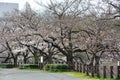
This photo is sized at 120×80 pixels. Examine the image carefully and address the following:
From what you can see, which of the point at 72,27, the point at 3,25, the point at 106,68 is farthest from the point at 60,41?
the point at 3,25

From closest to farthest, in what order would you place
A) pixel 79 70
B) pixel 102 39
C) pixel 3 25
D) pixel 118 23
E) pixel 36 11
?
pixel 118 23 → pixel 102 39 → pixel 79 70 → pixel 36 11 → pixel 3 25

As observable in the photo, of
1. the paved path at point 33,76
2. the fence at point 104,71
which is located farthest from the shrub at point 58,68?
the fence at point 104,71

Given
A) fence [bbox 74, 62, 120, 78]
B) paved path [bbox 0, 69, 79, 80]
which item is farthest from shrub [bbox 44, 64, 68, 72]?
fence [bbox 74, 62, 120, 78]

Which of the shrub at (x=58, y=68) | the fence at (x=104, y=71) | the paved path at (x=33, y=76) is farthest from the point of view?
the shrub at (x=58, y=68)

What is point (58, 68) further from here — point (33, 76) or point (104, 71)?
point (104, 71)

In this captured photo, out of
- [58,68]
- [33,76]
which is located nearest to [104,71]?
[33,76]

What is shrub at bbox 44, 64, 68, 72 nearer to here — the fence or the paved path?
the paved path

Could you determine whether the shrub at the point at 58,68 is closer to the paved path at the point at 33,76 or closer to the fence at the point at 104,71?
the paved path at the point at 33,76

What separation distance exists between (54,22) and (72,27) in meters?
3.99

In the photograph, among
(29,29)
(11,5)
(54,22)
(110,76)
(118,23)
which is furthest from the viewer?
(11,5)

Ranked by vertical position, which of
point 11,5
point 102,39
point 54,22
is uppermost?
point 11,5

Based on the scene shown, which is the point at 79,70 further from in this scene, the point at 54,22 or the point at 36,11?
the point at 36,11

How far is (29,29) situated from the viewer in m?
46.2

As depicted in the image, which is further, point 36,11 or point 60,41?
point 36,11
